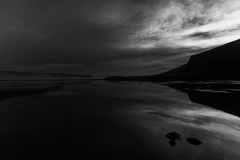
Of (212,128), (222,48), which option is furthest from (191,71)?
(212,128)

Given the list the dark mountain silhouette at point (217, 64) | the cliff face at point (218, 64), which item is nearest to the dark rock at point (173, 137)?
the dark mountain silhouette at point (217, 64)

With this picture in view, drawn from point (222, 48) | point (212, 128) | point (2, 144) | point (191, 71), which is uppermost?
point (222, 48)

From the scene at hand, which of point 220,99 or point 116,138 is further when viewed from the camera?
point 220,99

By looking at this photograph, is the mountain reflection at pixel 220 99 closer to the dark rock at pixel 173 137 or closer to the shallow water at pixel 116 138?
the shallow water at pixel 116 138

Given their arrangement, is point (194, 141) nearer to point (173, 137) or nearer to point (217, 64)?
point (173, 137)

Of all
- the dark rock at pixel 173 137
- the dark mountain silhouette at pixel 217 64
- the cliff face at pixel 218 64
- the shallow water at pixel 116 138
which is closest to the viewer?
the shallow water at pixel 116 138

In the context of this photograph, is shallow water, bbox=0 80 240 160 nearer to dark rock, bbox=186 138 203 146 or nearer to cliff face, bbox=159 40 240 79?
dark rock, bbox=186 138 203 146

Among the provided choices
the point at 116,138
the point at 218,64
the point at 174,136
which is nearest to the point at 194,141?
the point at 174,136

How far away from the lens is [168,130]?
26.7ft

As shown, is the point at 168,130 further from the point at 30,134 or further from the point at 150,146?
the point at 30,134

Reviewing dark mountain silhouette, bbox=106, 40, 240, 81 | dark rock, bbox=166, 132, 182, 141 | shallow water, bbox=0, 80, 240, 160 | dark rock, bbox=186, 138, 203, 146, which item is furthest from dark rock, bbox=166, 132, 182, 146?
dark mountain silhouette, bbox=106, 40, 240, 81

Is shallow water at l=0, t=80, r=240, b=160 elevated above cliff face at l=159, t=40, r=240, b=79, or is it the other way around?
cliff face at l=159, t=40, r=240, b=79

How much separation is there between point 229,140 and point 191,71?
19659 cm

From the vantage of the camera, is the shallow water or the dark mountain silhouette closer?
the shallow water
